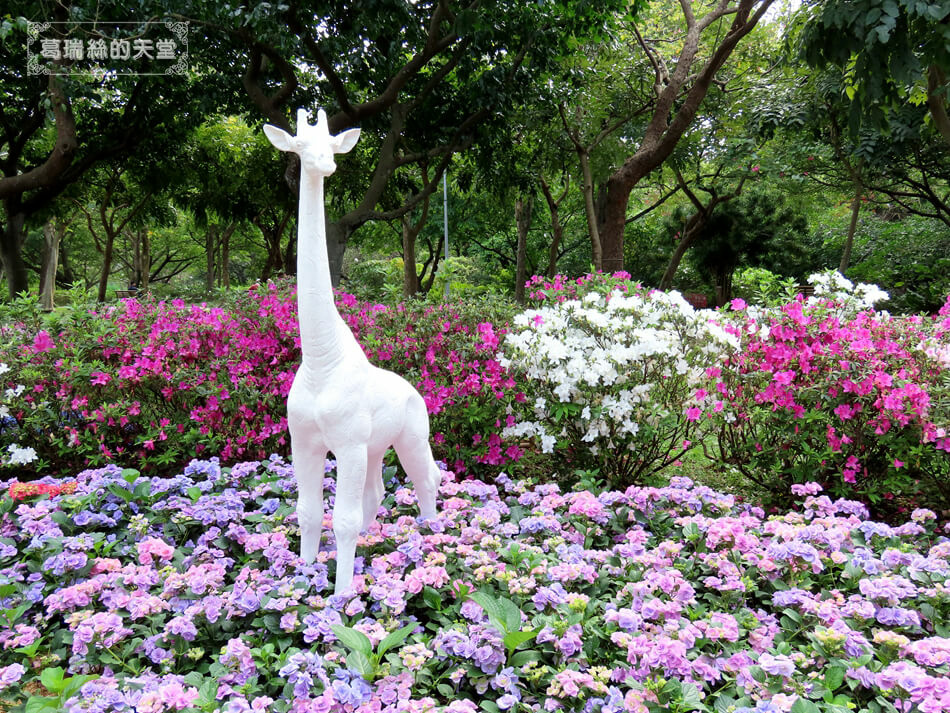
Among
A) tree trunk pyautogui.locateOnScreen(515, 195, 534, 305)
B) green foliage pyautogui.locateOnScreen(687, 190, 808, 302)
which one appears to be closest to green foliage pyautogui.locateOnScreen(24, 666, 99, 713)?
tree trunk pyautogui.locateOnScreen(515, 195, 534, 305)

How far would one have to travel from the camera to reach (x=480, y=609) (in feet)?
7.86

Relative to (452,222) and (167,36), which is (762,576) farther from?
(452,222)

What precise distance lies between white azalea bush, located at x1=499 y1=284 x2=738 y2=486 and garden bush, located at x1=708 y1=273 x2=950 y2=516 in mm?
247

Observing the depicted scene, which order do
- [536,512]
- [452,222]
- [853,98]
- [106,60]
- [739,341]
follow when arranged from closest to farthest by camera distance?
1. [536,512]
2. [739,341]
3. [853,98]
4. [106,60]
5. [452,222]

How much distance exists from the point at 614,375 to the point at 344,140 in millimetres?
2162

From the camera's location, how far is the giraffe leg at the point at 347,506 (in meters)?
2.51

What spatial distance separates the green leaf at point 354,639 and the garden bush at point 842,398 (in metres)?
2.93

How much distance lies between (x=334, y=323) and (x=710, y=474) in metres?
3.87

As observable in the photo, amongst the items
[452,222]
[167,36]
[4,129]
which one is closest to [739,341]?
[167,36]

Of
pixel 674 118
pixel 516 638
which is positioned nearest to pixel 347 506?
pixel 516 638

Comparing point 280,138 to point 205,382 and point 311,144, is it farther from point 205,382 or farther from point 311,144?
point 205,382

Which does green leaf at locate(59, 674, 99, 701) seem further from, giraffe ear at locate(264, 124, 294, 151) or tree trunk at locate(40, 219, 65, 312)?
tree trunk at locate(40, 219, 65, 312)

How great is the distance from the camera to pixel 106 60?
28.0 ft

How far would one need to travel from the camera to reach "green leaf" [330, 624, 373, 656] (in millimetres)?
2074
